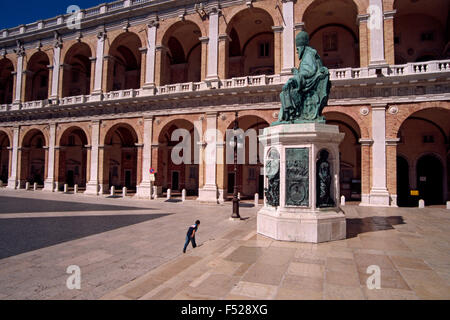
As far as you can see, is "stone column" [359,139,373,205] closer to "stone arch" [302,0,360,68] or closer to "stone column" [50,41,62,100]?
"stone arch" [302,0,360,68]

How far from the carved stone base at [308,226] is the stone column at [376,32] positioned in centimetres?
1356

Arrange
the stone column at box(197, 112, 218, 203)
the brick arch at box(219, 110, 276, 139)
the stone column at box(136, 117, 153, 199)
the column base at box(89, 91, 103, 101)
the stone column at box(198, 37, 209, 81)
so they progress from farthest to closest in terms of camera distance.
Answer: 1. the column base at box(89, 91, 103, 101)
2. the stone column at box(136, 117, 153, 199)
3. the stone column at box(198, 37, 209, 81)
4. the stone column at box(197, 112, 218, 203)
5. the brick arch at box(219, 110, 276, 139)

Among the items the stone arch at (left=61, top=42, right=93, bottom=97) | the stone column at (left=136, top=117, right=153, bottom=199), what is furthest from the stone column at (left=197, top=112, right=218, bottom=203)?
the stone arch at (left=61, top=42, right=93, bottom=97)

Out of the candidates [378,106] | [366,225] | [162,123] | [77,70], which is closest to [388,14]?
[378,106]

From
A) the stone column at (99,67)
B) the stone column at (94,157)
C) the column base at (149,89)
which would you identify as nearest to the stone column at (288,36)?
the column base at (149,89)

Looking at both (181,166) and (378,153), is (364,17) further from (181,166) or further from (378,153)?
(181,166)

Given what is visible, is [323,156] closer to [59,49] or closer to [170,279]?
[170,279]

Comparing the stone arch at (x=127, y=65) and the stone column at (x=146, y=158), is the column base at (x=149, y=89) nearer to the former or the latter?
the stone column at (x=146, y=158)

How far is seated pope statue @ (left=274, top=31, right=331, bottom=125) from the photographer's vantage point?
7391 millimetres

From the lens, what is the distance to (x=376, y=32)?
1669cm

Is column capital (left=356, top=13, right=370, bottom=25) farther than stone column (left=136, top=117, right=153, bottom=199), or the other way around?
stone column (left=136, top=117, right=153, bottom=199)

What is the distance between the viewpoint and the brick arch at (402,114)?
15449 millimetres

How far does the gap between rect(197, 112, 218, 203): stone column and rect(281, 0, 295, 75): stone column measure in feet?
20.5

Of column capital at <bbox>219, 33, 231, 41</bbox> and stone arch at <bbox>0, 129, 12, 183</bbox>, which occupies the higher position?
column capital at <bbox>219, 33, 231, 41</bbox>
